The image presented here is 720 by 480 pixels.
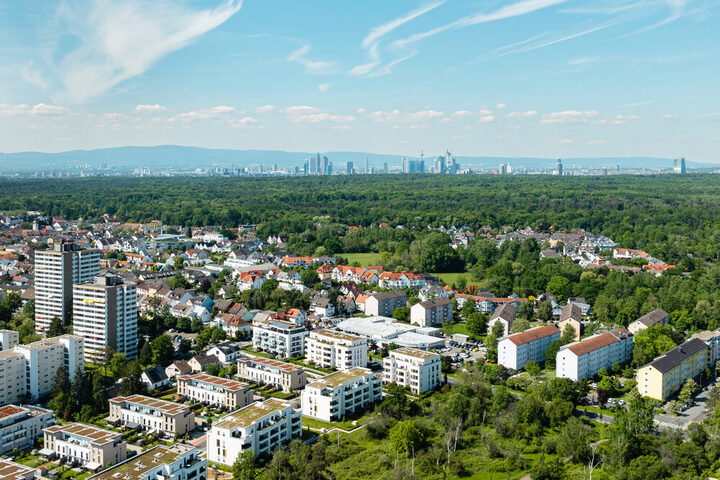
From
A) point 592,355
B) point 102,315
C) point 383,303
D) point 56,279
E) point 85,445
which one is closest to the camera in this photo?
point 85,445

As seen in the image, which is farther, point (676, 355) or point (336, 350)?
point (336, 350)

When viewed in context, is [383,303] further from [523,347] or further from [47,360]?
[47,360]

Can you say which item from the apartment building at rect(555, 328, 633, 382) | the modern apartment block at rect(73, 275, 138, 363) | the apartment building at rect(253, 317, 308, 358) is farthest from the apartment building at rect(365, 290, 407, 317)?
the modern apartment block at rect(73, 275, 138, 363)

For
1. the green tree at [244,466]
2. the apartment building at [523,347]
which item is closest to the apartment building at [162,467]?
the green tree at [244,466]

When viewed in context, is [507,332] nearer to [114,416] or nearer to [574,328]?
[574,328]

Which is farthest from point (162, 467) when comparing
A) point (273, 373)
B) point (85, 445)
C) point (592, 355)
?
point (592, 355)
